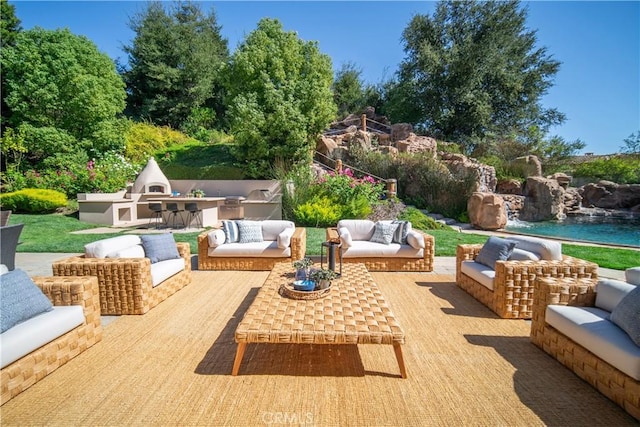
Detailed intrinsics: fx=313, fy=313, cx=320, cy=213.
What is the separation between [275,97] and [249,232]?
8400 millimetres

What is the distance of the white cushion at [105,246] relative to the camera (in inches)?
140

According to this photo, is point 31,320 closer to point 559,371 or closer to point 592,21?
point 559,371

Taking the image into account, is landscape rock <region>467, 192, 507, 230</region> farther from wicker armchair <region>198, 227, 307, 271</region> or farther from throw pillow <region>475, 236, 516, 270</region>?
wicker armchair <region>198, 227, 307, 271</region>

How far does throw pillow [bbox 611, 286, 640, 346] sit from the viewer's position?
77.1 inches

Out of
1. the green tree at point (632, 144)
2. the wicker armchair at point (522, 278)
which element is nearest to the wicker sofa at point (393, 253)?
the wicker armchair at point (522, 278)

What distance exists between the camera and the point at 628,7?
8.14 meters

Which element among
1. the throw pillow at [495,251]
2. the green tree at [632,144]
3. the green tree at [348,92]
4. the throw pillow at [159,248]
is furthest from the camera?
the green tree at [348,92]

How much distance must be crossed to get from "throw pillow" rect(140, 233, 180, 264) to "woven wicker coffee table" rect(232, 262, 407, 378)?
5.93 ft

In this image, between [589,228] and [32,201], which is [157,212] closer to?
[32,201]

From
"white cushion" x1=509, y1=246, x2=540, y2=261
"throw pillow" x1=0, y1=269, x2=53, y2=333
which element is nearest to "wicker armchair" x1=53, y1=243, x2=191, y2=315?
"throw pillow" x1=0, y1=269, x2=53, y2=333

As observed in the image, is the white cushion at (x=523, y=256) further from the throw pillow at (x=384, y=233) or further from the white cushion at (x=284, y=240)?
the white cushion at (x=284, y=240)

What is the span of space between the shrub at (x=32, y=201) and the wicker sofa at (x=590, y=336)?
1334 cm

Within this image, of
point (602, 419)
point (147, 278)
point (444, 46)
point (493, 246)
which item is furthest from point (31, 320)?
point (444, 46)

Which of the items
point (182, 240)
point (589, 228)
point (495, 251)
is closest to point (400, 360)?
point (495, 251)
